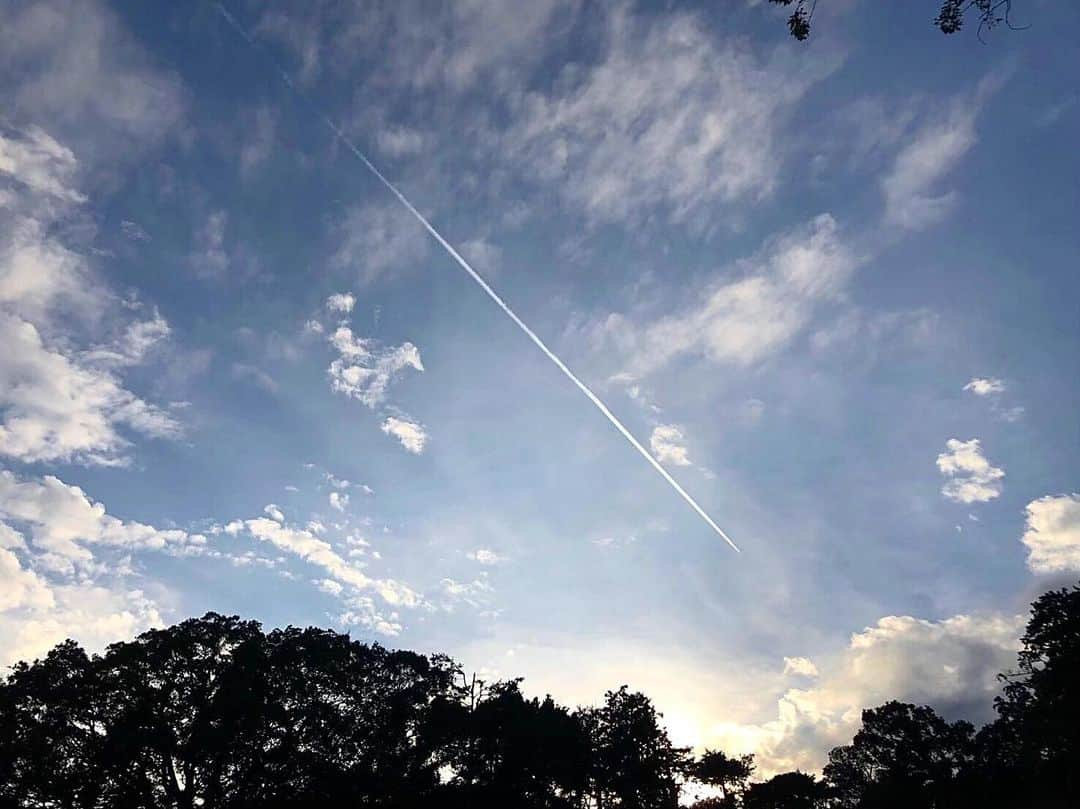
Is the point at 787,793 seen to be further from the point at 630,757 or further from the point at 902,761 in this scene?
the point at 630,757

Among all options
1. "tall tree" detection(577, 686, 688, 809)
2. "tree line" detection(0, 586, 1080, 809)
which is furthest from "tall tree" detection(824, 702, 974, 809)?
"tall tree" detection(577, 686, 688, 809)

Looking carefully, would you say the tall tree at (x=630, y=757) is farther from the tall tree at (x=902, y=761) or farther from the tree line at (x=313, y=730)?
the tall tree at (x=902, y=761)

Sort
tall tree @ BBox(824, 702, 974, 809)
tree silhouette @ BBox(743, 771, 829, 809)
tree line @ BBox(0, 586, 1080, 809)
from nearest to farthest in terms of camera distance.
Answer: tree line @ BBox(0, 586, 1080, 809), tall tree @ BBox(824, 702, 974, 809), tree silhouette @ BBox(743, 771, 829, 809)

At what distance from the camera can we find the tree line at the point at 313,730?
1693 inches

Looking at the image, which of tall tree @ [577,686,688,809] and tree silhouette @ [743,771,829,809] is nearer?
tall tree @ [577,686,688,809]

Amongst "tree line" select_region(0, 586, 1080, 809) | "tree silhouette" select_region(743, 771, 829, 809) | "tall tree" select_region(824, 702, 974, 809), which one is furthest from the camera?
"tree silhouette" select_region(743, 771, 829, 809)

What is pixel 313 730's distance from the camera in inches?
1921

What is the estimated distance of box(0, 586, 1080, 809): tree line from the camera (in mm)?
43000

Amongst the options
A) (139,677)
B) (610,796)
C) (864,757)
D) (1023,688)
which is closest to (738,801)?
(864,757)

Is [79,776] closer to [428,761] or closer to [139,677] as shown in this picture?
[139,677]

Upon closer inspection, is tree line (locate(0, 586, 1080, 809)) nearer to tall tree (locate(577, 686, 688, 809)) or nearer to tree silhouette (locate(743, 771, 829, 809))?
tall tree (locate(577, 686, 688, 809))

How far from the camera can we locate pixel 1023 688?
49.5 m

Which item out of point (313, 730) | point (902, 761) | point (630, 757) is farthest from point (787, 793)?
point (313, 730)

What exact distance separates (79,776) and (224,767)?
352 inches
